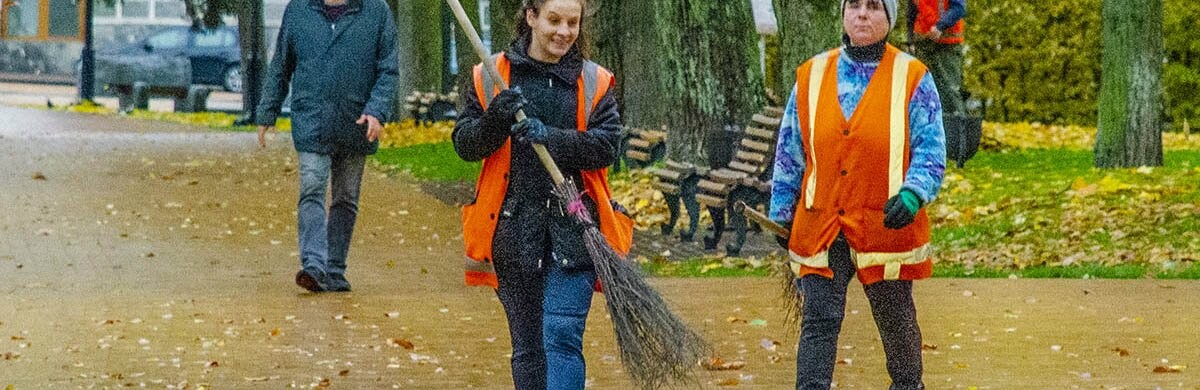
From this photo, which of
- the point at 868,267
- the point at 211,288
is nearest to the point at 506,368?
the point at 868,267

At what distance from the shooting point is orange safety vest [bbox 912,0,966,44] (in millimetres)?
16438

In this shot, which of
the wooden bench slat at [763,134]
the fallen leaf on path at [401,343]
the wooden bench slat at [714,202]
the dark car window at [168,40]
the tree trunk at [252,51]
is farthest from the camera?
the dark car window at [168,40]

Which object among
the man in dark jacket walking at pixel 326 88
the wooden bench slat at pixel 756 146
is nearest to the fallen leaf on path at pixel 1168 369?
the man in dark jacket walking at pixel 326 88

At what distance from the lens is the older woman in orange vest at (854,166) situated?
620 centimetres

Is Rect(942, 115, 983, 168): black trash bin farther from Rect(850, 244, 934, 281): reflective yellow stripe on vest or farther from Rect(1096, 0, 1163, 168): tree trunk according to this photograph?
Rect(850, 244, 934, 281): reflective yellow stripe on vest

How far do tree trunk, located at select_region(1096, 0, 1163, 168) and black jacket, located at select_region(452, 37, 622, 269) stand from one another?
10941mm

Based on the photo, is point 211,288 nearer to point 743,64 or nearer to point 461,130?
point 461,130

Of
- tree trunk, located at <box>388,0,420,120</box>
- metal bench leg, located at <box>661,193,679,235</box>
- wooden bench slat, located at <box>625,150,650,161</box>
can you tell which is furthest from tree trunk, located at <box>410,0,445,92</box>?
metal bench leg, located at <box>661,193,679,235</box>

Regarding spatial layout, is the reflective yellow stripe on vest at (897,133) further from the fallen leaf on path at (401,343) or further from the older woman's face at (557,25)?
the fallen leaf on path at (401,343)

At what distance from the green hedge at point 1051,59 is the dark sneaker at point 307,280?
14421 millimetres

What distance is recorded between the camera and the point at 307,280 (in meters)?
10.4

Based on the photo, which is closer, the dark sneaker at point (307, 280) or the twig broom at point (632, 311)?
the twig broom at point (632, 311)

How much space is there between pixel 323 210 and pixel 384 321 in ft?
3.59

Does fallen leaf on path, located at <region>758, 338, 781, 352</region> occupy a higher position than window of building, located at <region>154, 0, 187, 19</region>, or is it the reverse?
fallen leaf on path, located at <region>758, 338, 781, 352</region>
